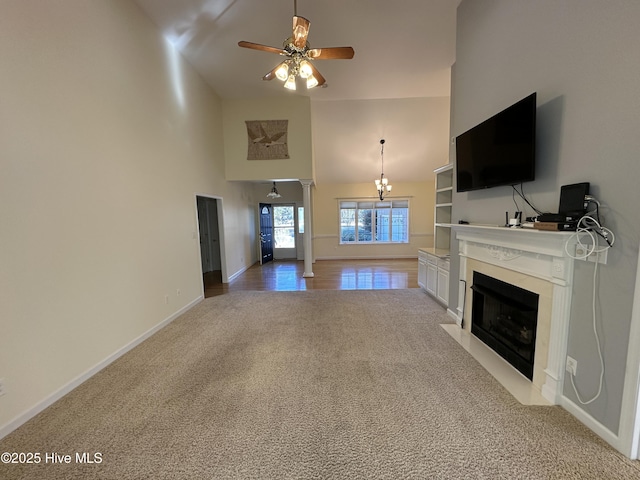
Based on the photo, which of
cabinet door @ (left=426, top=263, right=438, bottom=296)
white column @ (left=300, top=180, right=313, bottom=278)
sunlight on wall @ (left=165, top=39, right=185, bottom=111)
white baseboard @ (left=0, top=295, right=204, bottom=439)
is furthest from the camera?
white column @ (left=300, top=180, right=313, bottom=278)

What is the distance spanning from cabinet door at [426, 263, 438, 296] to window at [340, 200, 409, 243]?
4338mm

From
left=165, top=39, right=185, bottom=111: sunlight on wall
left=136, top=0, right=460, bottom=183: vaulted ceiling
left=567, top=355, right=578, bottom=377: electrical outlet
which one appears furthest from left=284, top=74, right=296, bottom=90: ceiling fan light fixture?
left=567, top=355, right=578, bottom=377: electrical outlet

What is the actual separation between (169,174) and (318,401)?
11.6 feet

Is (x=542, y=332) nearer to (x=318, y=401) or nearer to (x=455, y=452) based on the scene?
(x=455, y=452)

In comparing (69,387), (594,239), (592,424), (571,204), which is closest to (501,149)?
(571,204)

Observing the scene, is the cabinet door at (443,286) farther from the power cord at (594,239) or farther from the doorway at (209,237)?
the doorway at (209,237)

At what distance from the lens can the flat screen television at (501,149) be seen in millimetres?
2090

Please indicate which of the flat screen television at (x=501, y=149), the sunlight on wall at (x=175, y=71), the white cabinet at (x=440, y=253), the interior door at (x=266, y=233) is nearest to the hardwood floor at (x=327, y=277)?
the interior door at (x=266, y=233)

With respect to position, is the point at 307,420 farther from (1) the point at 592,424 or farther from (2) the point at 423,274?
(2) the point at 423,274

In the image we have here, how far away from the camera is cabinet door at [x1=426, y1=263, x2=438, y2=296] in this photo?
4.38 metres

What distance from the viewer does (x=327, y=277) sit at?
637 centimetres

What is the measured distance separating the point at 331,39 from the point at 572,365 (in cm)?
457

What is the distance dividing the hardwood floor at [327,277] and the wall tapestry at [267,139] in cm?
280

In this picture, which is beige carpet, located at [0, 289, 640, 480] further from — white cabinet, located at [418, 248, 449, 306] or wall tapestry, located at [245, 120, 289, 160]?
wall tapestry, located at [245, 120, 289, 160]
